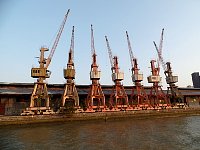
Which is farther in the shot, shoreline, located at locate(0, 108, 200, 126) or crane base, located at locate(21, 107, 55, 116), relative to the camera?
crane base, located at locate(21, 107, 55, 116)

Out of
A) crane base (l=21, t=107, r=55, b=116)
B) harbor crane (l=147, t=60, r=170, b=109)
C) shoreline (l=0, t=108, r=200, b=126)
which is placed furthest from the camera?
harbor crane (l=147, t=60, r=170, b=109)

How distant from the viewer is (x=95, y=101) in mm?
73188

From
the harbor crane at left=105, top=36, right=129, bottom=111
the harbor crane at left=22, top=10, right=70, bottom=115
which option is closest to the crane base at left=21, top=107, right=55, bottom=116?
the harbor crane at left=22, top=10, right=70, bottom=115

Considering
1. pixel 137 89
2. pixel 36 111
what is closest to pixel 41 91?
pixel 36 111

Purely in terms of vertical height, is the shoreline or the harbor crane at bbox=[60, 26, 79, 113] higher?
the harbor crane at bbox=[60, 26, 79, 113]

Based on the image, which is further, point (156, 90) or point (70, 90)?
point (156, 90)

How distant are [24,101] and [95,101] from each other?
24.5m

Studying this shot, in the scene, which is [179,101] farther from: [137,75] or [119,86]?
[119,86]

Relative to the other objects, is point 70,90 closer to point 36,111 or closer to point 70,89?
point 70,89

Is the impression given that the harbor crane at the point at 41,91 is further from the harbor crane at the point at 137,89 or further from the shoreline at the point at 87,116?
the harbor crane at the point at 137,89

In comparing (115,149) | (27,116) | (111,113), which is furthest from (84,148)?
(111,113)

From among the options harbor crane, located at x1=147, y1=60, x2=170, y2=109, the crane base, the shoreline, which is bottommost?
the shoreline

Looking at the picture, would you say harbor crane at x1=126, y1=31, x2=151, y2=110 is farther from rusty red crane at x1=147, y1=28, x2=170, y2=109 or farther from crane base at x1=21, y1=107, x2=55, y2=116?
crane base at x1=21, y1=107, x2=55, y2=116

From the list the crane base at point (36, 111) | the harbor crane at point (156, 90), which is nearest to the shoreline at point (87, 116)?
the crane base at point (36, 111)
